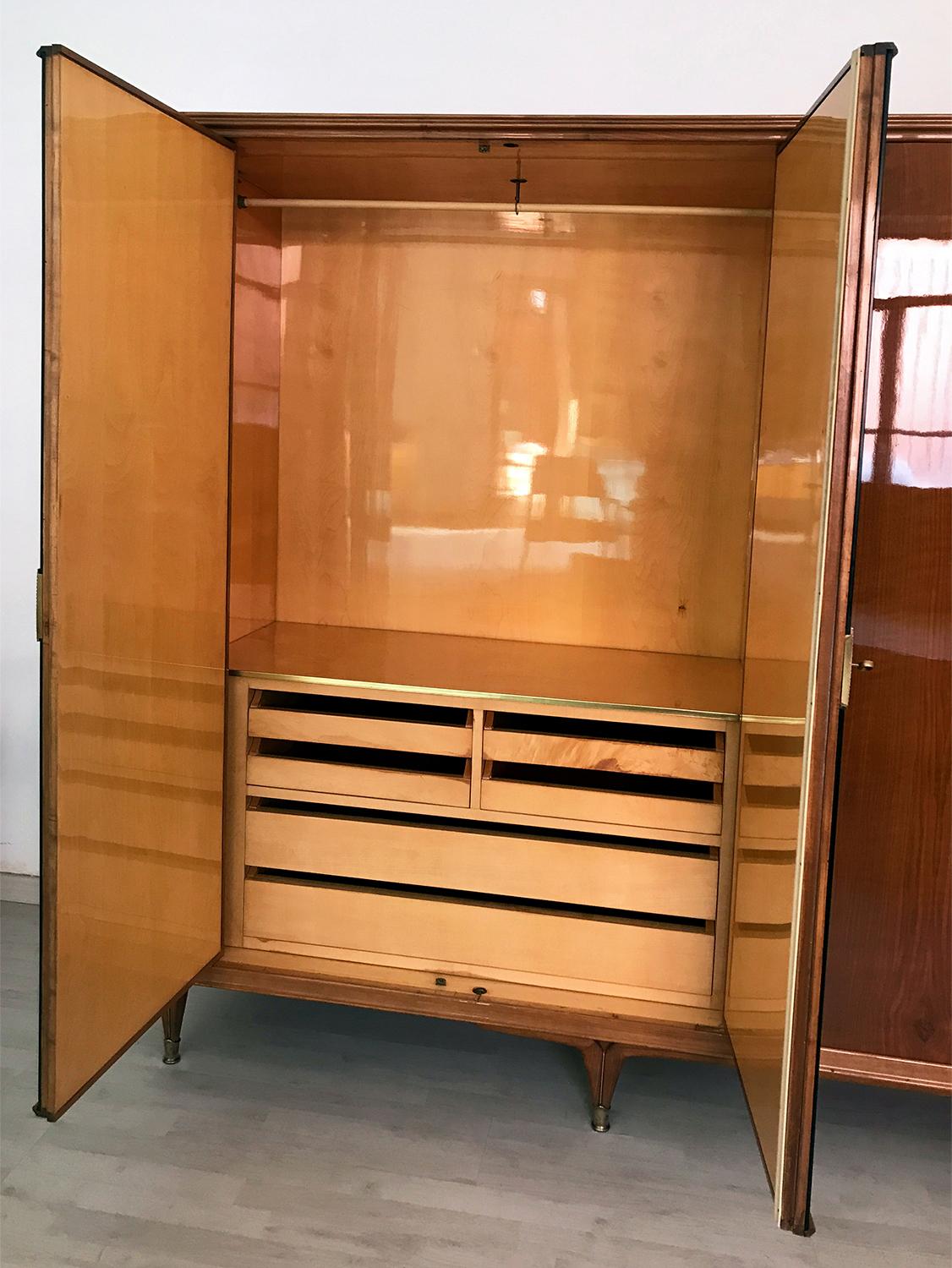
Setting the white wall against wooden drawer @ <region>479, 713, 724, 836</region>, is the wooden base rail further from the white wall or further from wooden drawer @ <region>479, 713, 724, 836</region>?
the white wall

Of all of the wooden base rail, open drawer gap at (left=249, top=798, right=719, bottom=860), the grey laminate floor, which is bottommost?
the grey laminate floor

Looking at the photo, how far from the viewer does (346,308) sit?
9.10ft

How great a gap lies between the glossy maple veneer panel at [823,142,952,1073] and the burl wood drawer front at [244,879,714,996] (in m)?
0.32

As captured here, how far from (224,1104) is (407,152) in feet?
6.41

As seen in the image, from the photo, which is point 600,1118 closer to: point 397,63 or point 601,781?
point 601,781

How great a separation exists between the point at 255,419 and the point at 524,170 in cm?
88

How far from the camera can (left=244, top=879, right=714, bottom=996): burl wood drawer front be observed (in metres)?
2.21

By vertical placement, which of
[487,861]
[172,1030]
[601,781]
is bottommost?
[172,1030]

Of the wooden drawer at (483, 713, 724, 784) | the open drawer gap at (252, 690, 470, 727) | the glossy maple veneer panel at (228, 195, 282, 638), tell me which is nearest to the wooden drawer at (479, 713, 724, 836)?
the wooden drawer at (483, 713, 724, 784)

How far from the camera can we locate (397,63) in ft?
9.00

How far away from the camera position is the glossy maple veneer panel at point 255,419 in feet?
8.34

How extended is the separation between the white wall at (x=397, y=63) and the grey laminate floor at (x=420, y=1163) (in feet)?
4.72

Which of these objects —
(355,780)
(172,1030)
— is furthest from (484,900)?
(172,1030)

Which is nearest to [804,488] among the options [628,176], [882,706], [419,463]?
[882,706]
